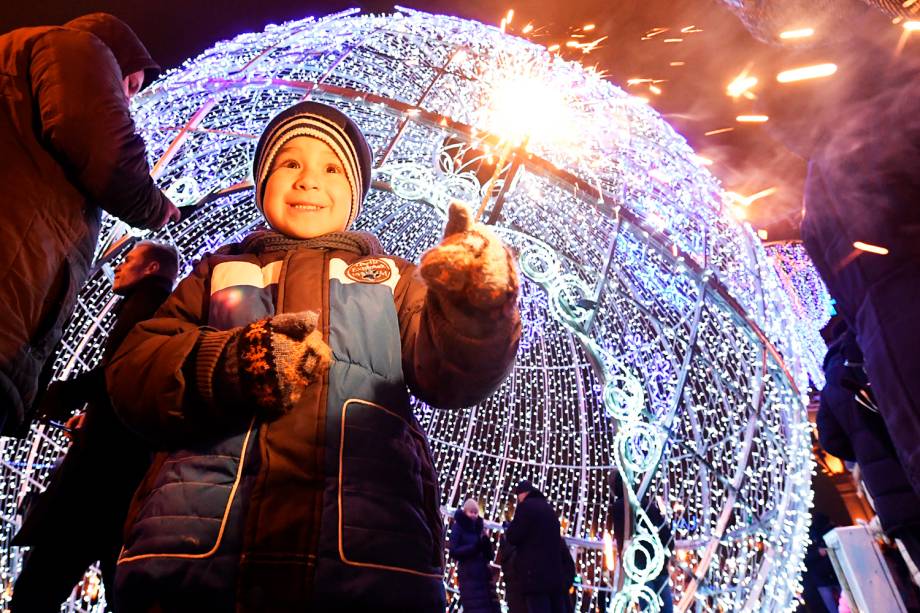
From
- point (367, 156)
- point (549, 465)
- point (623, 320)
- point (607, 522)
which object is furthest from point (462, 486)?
point (367, 156)

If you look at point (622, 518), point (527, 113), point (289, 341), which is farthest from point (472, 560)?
point (289, 341)

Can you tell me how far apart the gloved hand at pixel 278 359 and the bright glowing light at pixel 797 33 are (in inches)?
100

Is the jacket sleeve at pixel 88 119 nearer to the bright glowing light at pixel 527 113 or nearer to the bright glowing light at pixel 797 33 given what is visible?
the bright glowing light at pixel 527 113

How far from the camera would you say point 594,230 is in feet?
10.1

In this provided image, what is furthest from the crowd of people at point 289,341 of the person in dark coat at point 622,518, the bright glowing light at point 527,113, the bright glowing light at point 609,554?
the bright glowing light at point 609,554

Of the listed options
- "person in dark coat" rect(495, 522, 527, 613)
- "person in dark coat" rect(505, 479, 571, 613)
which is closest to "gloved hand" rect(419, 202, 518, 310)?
"person in dark coat" rect(505, 479, 571, 613)

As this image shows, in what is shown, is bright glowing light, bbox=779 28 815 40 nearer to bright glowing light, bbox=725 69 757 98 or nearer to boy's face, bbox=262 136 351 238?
bright glowing light, bbox=725 69 757 98

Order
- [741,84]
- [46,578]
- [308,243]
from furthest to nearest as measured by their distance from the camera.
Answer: [741,84], [46,578], [308,243]

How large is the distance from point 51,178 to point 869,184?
294 centimetres

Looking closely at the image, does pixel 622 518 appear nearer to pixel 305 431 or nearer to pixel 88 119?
pixel 305 431

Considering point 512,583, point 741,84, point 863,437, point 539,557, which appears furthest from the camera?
point 512,583

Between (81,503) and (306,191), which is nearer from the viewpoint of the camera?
(306,191)

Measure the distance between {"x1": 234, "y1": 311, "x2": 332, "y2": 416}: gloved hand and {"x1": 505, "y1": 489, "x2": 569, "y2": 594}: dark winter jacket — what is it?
438cm

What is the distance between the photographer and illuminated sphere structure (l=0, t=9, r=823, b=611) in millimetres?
2447
